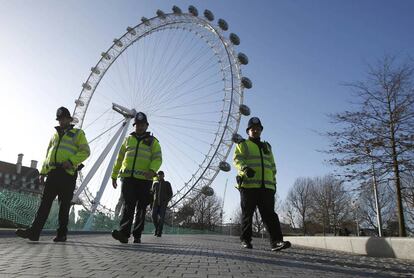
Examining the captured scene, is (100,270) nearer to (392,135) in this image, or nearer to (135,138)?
(135,138)

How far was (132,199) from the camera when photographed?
20.4ft

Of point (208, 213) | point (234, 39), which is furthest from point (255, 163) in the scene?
point (208, 213)

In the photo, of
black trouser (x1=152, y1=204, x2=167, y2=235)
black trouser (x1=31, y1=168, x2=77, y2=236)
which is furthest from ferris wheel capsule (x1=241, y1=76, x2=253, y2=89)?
black trouser (x1=31, y1=168, x2=77, y2=236)

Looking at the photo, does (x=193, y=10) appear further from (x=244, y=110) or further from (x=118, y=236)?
(x=118, y=236)

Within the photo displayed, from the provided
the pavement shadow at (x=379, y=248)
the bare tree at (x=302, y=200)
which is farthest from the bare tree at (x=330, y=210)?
the pavement shadow at (x=379, y=248)

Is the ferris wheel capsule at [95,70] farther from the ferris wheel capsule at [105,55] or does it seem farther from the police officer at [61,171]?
the police officer at [61,171]

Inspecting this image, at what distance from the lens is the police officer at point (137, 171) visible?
6.18 metres

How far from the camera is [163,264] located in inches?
139

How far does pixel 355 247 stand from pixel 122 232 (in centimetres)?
428

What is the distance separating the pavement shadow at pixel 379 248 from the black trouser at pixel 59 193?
4932 mm

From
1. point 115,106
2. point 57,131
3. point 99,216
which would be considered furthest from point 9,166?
point 57,131

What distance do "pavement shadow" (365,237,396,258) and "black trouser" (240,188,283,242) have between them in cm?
172

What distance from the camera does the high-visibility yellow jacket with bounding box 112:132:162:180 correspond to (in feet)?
20.7

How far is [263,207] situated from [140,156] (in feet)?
6.81
